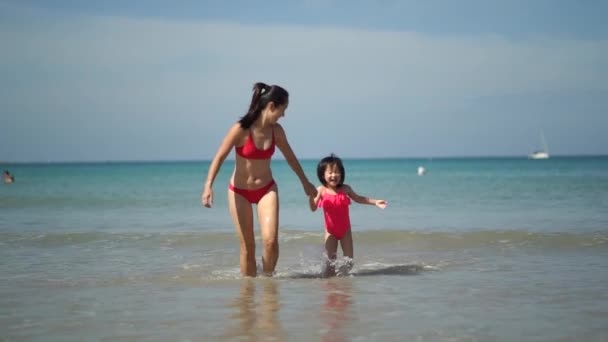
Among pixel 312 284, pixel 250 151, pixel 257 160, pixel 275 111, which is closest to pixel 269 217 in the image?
pixel 257 160

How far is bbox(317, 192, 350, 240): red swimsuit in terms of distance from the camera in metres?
7.21

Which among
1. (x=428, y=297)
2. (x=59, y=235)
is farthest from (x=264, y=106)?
(x=59, y=235)

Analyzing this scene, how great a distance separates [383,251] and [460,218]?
16.1 feet

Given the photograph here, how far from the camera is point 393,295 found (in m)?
5.85

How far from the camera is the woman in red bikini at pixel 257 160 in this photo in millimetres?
6082

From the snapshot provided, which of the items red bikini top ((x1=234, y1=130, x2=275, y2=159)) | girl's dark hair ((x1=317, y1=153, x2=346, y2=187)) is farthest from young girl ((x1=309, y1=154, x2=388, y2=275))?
red bikini top ((x1=234, y1=130, x2=275, y2=159))

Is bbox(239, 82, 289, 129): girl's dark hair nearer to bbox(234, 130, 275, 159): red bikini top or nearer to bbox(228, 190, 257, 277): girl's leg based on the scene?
bbox(234, 130, 275, 159): red bikini top

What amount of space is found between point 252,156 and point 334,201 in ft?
4.54

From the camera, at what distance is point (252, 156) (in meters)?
6.19

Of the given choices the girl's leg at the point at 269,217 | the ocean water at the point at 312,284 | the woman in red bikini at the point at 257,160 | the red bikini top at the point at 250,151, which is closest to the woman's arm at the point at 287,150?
the woman in red bikini at the point at 257,160

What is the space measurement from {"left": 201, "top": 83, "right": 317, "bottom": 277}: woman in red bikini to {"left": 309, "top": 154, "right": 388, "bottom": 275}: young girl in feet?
2.41

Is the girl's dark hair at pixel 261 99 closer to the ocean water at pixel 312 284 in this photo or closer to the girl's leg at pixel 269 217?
the girl's leg at pixel 269 217

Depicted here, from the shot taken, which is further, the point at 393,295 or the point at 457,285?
the point at 457,285

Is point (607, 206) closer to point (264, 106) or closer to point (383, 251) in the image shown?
point (383, 251)
